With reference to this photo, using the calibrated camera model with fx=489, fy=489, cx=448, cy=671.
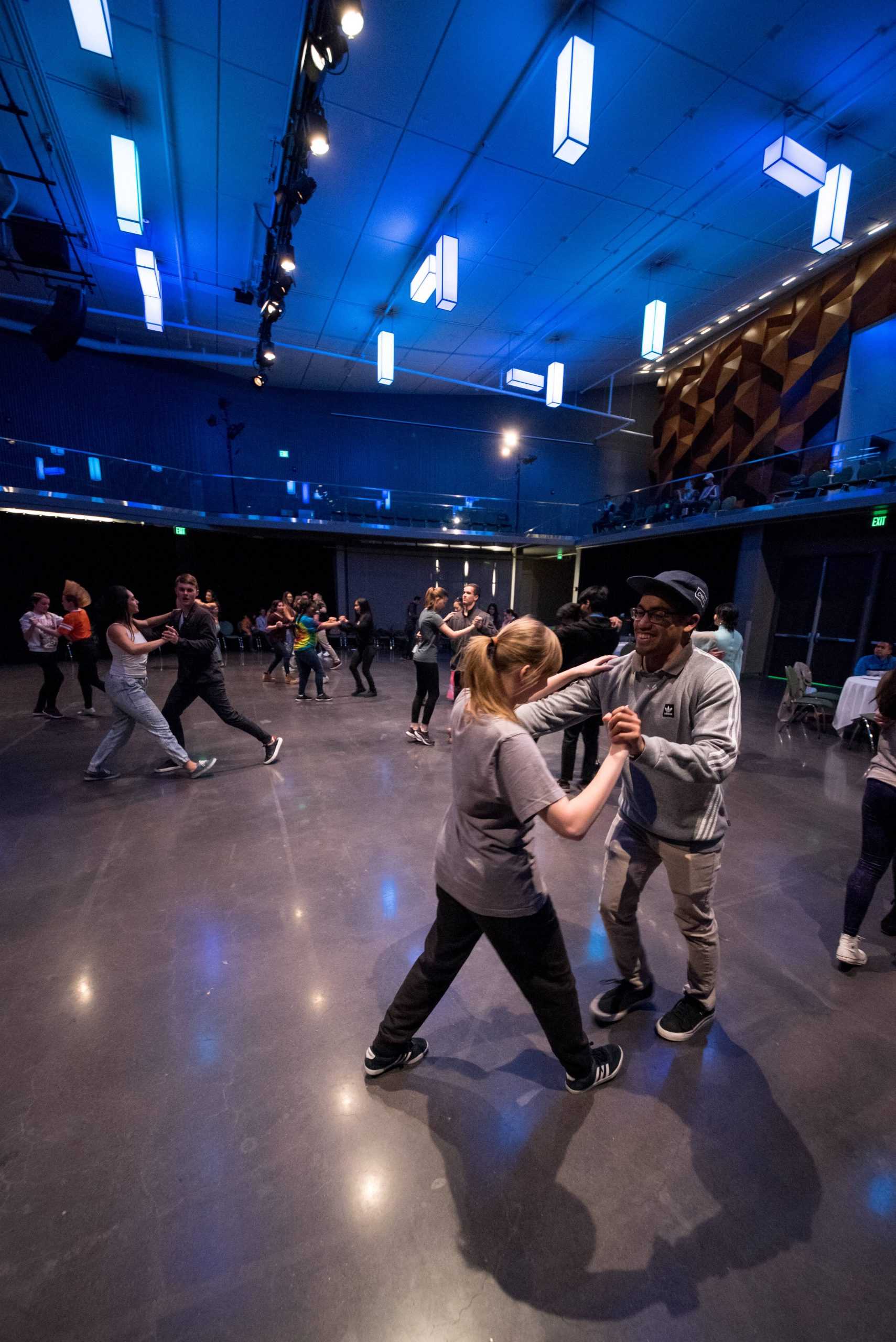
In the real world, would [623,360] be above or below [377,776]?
above

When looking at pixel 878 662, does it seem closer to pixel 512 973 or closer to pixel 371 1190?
pixel 512 973

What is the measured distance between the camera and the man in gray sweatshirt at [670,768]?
1571 millimetres

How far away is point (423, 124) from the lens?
22.3 ft

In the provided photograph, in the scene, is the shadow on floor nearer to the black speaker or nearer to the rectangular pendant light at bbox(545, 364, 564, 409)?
the rectangular pendant light at bbox(545, 364, 564, 409)

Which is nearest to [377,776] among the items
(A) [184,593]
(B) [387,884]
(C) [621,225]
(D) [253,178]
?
(B) [387,884]

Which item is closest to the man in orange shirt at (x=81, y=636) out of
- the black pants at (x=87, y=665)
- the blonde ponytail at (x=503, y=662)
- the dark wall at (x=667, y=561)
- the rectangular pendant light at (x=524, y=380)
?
the black pants at (x=87, y=665)

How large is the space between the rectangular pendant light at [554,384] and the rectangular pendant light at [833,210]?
4.47 m

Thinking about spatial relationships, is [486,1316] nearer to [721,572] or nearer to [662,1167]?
[662,1167]

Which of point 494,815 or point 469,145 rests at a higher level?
point 469,145

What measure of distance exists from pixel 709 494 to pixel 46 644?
13379mm

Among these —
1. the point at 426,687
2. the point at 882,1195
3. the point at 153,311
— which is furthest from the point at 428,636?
the point at 153,311

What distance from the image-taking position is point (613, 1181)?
145 centimetres

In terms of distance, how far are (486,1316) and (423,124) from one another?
10.7 metres

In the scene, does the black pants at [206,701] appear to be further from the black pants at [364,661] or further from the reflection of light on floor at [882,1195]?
the reflection of light on floor at [882,1195]
